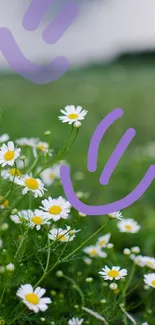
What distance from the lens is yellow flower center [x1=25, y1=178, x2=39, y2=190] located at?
41.7 inches

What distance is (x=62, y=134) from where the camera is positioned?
11.5 feet

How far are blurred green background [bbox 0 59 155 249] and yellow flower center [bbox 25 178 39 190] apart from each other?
0.75m

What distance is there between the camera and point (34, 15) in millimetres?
1240

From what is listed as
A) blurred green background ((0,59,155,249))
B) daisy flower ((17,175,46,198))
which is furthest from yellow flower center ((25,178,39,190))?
blurred green background ((0,59,155,249))

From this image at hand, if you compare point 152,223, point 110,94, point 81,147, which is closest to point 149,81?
point 110,94

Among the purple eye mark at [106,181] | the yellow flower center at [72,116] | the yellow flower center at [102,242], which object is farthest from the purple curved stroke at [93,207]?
the yellow flower center at [102,242]

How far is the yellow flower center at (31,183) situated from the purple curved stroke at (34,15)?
1.11 ft

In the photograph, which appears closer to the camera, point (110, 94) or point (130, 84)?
point (110, 94)

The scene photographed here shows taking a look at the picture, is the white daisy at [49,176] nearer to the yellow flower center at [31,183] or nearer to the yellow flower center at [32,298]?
the yellow flower center at [31,183]

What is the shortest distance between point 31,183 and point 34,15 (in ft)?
1.29

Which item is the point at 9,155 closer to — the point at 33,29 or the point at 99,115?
the point at 33,29

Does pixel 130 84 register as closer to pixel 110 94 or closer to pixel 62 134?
pixel 110 94

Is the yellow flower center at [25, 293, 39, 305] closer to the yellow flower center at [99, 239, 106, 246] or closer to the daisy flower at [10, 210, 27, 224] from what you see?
the daisy flower at [10, 210, 27, 224]

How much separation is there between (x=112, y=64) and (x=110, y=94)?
90.4 inches
